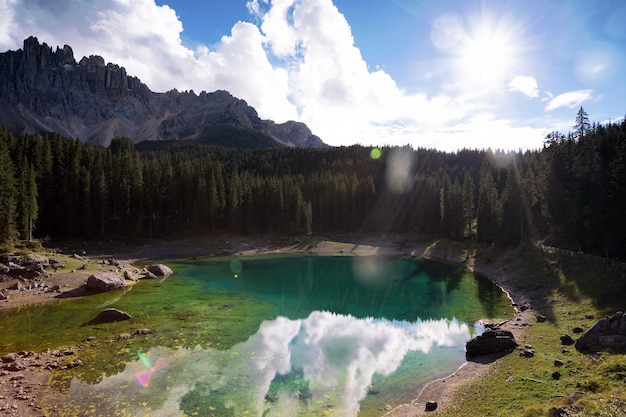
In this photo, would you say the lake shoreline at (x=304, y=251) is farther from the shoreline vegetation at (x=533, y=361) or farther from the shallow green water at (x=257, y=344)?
the shallow green water at (x=257, y=344)

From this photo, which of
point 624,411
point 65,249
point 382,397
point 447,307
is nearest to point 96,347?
point 382,397

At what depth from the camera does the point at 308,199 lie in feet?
470

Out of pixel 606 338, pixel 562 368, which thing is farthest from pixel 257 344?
pixel 606 338

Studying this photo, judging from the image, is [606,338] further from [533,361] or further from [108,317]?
[108,317]

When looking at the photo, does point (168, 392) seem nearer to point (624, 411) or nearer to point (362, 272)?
point (624, 411)

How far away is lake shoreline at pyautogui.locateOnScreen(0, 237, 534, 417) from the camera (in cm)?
2370

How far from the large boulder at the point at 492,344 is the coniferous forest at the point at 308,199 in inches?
1327

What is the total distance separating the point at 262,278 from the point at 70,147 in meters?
76.4

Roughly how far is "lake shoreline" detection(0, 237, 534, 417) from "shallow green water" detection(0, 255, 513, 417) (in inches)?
51.7

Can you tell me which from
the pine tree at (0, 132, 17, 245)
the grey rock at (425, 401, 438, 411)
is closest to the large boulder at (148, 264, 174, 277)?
the pine tree at (0, 132, 17, 245)

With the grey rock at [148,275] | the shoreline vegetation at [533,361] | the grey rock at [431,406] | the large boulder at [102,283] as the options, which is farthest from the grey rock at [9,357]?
the grey rock at [148,275]

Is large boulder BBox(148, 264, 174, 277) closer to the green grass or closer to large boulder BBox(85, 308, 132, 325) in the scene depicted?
large boulder BBox(85, 308, 132, 325)

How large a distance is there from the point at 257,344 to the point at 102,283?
30.4 metres

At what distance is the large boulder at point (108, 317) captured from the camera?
38.9 m
